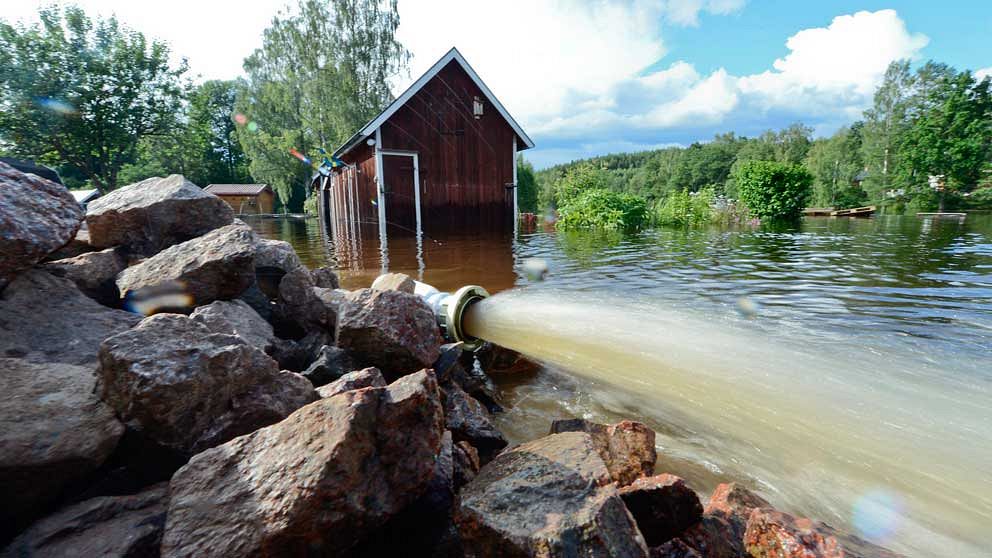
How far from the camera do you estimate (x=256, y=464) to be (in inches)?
56.1

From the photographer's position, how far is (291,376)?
204 centimetres

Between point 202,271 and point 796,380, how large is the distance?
438 centimetres

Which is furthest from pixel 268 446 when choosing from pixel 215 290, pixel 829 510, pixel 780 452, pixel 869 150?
pixel 869 150

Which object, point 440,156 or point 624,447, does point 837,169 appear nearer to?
point 440,156

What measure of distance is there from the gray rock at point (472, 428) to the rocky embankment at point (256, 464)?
0.05 ft

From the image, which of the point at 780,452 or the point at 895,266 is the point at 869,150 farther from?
the point at 780,452

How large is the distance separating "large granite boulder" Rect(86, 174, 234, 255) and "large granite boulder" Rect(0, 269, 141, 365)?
3.43ft

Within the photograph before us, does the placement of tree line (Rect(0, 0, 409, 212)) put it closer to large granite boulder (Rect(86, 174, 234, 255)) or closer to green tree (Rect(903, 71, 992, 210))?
large granite boulder (Rect(86, 174, 234, 255))

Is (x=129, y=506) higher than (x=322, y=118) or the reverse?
the reverse

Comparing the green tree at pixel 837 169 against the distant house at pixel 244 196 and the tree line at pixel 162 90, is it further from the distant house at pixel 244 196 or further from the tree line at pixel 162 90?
the distant house at pixel 244 196

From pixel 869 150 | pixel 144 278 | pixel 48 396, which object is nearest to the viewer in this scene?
pixel 48 396

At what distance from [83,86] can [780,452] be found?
122 feet

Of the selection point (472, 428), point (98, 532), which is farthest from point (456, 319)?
point (98, 532)

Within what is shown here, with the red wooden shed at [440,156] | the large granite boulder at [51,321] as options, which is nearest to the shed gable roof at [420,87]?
the red wooden shed at [440,156]
